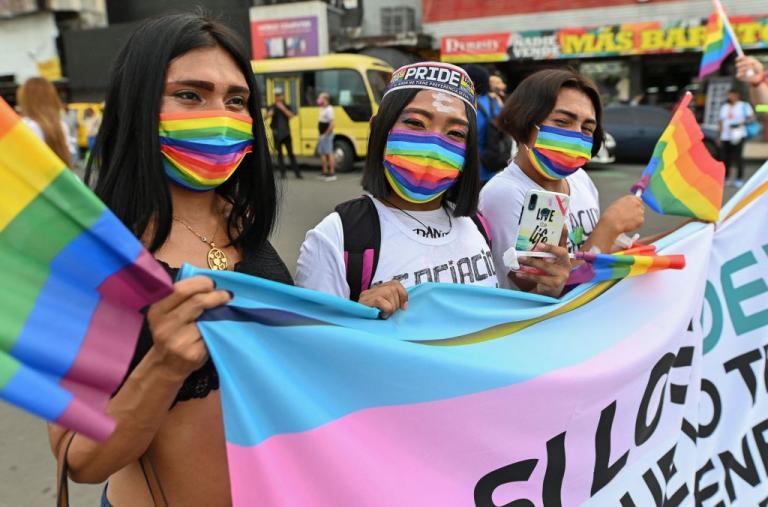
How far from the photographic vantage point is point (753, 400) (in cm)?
218

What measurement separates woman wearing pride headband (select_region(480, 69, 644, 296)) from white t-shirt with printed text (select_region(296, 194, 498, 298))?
307 mm

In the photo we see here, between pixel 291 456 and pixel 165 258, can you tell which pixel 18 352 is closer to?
pixel 165 258

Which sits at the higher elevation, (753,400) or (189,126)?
(189,126)

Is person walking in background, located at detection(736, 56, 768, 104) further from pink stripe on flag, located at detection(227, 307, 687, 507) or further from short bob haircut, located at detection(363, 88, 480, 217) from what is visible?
short bob haircut, located at detection(363, 88, 480, 217)

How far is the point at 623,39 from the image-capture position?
17.3 metres

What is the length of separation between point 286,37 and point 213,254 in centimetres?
2166

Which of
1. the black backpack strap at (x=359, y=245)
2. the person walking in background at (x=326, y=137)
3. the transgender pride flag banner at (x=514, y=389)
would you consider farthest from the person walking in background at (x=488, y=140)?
the person walking in background at (x=326, y=137)

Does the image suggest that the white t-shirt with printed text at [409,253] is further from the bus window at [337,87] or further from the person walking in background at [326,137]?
the bus window at [337,87]

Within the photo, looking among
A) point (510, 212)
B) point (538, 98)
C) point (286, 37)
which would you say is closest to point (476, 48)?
point (286, 37)

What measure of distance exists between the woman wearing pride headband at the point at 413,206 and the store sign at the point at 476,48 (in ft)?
58.9

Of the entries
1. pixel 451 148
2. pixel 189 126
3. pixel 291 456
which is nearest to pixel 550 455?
pixel 291 456

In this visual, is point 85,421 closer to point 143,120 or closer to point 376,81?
point 143,120

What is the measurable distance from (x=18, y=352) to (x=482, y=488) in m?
1.08

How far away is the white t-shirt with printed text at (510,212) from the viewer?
2152mm
